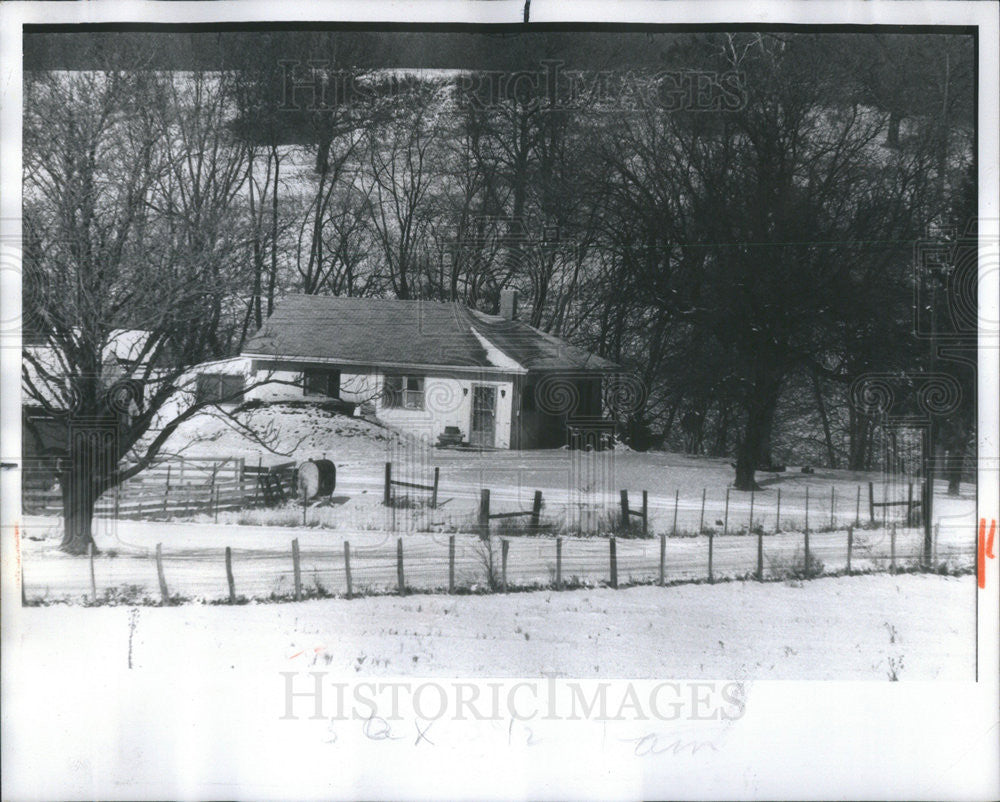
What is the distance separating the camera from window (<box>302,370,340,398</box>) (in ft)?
11.6

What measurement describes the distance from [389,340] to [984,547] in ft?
9.00

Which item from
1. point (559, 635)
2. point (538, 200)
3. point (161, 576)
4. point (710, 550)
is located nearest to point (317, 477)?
point (161, 576)

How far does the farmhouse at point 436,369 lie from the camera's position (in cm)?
351

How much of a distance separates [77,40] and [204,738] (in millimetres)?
3064

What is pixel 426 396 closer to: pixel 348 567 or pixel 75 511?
pixel 348 567

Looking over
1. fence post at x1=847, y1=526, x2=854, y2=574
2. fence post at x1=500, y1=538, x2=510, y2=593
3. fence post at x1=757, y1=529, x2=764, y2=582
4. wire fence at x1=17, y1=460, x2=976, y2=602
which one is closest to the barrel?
wire fence at x1=17, y1=460, x2=976, y2=602

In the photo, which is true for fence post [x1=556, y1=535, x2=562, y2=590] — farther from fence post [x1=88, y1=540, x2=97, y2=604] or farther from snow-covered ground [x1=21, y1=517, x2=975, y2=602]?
fence post [x1=88, y1=540, x2=97, y2=604]

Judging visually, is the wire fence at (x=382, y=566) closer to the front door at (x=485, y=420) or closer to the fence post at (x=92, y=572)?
the fence post at (x=92, y=572)

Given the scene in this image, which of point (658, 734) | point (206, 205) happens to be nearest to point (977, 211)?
point (658, 734)

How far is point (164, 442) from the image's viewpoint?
3.53 m

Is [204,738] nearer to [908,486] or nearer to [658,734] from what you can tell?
[658,734]

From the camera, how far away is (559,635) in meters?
3.50

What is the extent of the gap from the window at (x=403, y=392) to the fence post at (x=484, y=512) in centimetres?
47

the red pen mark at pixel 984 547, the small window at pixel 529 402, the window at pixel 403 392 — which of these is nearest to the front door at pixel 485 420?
the small window at pixel 529 402
